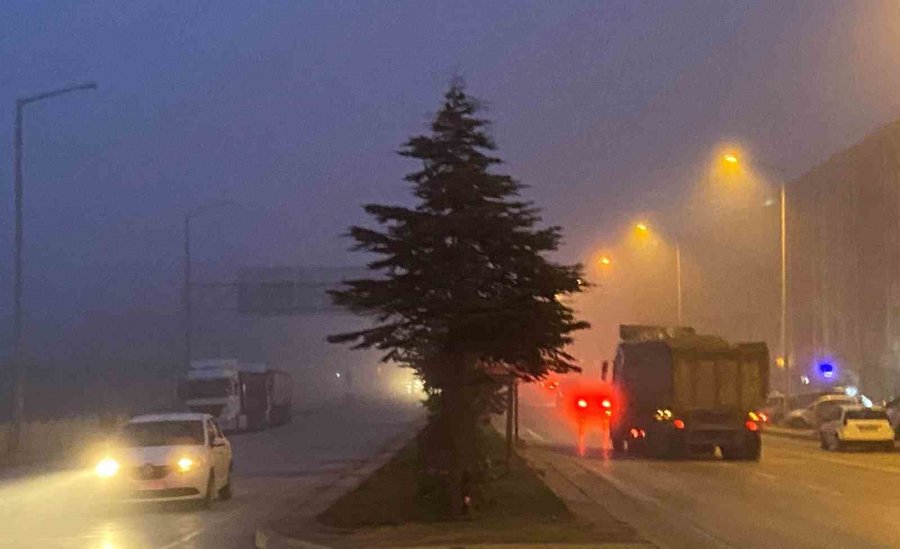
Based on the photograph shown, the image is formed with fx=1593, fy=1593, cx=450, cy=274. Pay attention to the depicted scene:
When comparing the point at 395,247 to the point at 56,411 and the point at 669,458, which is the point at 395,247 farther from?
the point at 56,411

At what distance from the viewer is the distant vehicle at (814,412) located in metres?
61.4

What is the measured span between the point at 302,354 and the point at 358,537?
129733 millimetres

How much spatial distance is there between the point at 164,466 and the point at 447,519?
25.5 ft

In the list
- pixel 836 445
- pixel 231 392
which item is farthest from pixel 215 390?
pixel 836 445

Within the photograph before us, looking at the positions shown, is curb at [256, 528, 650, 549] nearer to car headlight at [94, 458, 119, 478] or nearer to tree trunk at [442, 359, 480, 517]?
tree trunk at [442, 359, 480, 517]

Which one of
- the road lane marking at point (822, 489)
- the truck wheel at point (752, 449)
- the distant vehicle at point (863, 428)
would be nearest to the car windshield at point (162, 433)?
the road lane marking at point (822, 489)

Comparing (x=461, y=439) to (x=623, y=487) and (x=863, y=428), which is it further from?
(x=863, y=428)

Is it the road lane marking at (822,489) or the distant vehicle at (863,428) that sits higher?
the distant vehicle at (863,428)

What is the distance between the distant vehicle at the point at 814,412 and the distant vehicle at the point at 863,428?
7.98 m

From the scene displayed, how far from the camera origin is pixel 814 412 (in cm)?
6512

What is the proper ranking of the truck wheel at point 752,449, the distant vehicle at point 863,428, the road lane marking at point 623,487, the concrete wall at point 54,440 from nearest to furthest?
the road lane marking at point 623,487 → the truck wheel at point 752,449 → the concrete wall at point 54,440 → the distant vehicle at point 863,428

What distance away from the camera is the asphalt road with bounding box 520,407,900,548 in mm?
21969

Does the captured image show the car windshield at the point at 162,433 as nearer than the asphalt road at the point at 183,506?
No

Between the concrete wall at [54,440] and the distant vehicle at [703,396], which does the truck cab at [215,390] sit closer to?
the concrete wall at [54,440]
